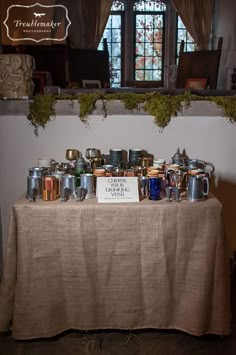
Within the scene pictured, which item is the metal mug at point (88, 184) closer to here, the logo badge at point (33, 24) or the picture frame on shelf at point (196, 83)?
the logo badge at point (33, 24)

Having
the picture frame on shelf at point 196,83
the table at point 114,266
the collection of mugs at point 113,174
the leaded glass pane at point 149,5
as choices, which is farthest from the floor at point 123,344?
the leaded glass pane at point 149,5

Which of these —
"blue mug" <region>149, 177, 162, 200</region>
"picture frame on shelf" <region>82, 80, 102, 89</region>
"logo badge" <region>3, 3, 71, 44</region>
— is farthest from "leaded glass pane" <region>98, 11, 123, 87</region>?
"blue mug" <region>149, 177, 162, 200</region>

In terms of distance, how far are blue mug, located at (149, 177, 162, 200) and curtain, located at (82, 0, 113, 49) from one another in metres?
6.00

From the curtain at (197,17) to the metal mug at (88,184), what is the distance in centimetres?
603

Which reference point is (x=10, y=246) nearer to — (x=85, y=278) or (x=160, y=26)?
(x=85, y=278)

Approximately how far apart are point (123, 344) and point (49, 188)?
78cm

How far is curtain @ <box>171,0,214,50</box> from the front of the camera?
703 cm

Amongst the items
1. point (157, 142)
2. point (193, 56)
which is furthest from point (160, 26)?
point (157, 142)

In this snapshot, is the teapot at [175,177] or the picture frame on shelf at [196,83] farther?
the picture frame on shelf at [196,83]

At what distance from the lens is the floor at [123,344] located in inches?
70.0

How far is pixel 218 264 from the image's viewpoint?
1704mm

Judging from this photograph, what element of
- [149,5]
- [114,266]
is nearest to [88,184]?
[114,266]

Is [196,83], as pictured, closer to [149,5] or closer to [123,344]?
[149,5]

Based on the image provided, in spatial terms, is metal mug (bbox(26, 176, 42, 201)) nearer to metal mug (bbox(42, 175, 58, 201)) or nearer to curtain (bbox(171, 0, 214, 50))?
metal mug (bbox(42, 175, 58, 201))
